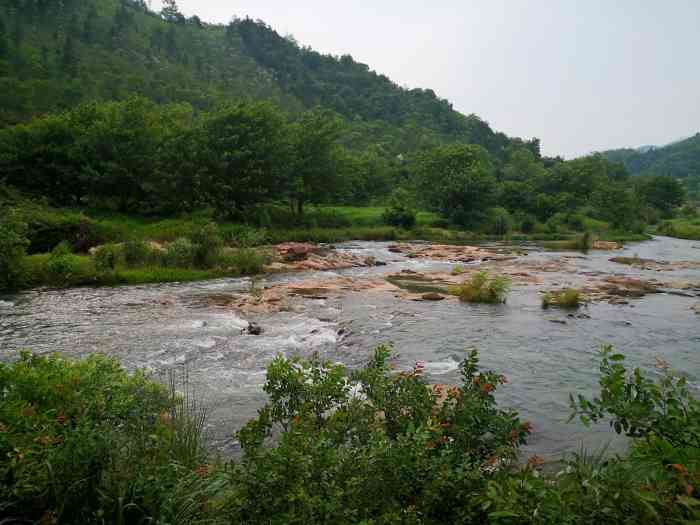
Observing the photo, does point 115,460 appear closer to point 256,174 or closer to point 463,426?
point 463,426

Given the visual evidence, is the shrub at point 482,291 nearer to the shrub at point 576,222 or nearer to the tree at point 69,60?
the shrub at point 576,222

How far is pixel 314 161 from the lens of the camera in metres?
54.3

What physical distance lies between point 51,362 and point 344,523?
5.01 metres

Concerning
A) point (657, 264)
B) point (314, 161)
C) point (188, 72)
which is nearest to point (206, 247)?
point (314, 161)

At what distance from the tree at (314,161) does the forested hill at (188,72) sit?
30.7 meters

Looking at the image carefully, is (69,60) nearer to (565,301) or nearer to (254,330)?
(254,330)

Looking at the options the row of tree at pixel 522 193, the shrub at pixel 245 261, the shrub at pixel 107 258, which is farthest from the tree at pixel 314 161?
the shrub at pixel 107 258

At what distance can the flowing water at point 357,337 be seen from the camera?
34.2ft

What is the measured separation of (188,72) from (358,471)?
450 feet

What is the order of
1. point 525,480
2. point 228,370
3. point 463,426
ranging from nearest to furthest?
point 525,480 → point 463,426 → point 228,370

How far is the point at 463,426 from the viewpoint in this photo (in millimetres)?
4996

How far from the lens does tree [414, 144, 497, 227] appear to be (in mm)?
65188

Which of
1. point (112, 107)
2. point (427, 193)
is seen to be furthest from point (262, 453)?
point (427, 193)

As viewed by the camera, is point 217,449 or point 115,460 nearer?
point 115,460
